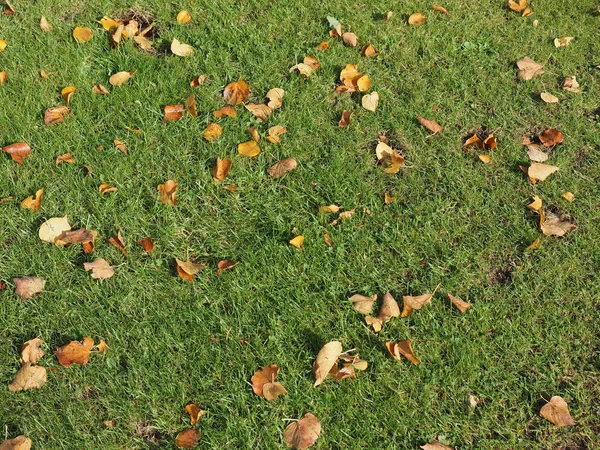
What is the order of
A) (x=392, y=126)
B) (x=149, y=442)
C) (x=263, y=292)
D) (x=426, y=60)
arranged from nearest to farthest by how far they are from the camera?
(x=149, y=442)
(x=263, y=292)
(x=392, y=126)
(x=426, y=60)

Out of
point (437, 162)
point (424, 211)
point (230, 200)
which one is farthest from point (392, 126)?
point (230, 200)

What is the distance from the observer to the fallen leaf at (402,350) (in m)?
2.80

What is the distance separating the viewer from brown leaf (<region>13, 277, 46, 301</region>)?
298 cm

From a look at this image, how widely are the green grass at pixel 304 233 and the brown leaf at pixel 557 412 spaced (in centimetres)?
4

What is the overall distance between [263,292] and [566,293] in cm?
132

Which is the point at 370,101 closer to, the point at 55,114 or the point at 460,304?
the point at 460,304

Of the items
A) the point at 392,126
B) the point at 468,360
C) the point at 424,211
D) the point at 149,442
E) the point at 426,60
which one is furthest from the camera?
the point at 426,60

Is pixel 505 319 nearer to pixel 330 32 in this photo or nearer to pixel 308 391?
pixel 308 391

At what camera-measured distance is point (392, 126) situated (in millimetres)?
3736

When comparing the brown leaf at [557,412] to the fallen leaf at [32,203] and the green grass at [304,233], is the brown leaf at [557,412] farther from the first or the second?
the fallen leaf at [32,203]

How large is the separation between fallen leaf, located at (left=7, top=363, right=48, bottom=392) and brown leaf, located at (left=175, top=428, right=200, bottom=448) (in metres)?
0.60

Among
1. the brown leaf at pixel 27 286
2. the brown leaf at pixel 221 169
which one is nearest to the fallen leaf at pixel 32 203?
the brown leaf at pixel 27 286

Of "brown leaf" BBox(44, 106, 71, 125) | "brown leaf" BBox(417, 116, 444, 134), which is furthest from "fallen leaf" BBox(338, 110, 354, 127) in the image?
"brown leaf" BBox(44, 106, 71, 125)

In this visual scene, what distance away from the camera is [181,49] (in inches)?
159
